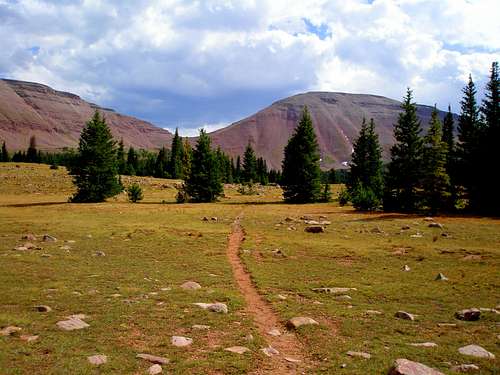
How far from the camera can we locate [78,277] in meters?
15.8

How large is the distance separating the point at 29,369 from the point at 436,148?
44391mm

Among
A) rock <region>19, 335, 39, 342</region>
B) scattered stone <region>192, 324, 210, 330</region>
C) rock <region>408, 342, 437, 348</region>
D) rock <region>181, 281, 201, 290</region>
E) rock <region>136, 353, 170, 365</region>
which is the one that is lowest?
rock <region>181, 281, 201, 290</region>

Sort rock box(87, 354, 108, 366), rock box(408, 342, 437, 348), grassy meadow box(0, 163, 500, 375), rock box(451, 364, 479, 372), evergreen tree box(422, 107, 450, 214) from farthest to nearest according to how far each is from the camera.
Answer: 1. evergreen tree box(422, 107, 450, 214)
2. rock box(408, 342, 437, 348)
3. grassy meadow box(0, 163, 500, 375)
4. rock box(451, 364, 479, 372)
5. rock box(87, 354, 108, 366)

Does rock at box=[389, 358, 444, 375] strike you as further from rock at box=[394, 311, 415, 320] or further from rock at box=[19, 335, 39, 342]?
rock at box=[19, 335, 39, 342]

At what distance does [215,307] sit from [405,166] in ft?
144

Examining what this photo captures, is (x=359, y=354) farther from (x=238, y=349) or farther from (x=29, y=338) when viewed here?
Result: (x=29, y=338)

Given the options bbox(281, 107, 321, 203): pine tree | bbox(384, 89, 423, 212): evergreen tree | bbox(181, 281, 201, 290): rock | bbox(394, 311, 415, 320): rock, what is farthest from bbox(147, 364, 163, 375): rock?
bbox(281, 107, 321, 203): pine tree

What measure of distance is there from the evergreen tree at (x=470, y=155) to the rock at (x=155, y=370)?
48.7 meters

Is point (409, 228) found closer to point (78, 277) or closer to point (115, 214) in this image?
point (78, 277)

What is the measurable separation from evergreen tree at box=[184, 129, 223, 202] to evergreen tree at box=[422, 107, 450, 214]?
3232cm

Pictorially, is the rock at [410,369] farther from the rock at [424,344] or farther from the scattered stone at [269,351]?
the scattered stone at [269,351]

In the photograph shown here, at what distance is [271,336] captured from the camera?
33.2 ft

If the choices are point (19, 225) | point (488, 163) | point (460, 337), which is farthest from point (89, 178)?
point (460, 337)

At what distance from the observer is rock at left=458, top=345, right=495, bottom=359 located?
8.69 m
